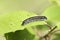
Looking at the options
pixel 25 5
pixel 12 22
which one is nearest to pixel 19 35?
pixel 12 22

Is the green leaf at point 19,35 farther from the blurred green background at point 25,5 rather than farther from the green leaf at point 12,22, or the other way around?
the blurred green background at point 25,5

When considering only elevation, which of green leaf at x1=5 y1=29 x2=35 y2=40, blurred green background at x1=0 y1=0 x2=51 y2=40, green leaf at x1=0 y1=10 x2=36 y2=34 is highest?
blurred green background at x1=0 y1=0 x2=51 y2=40

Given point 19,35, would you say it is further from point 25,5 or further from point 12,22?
point 25,5

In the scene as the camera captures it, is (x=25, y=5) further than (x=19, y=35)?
Yes

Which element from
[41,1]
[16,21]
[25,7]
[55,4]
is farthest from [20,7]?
[16,21]

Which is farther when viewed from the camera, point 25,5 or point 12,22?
Answer: point 25,5

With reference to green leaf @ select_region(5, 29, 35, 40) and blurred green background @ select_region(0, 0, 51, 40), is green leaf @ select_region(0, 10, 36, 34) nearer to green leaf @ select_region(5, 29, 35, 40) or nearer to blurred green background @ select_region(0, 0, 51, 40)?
green leaf @ select_region(5, 29, 35, 40)

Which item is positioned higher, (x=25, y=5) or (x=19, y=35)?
(x=25, y=5)

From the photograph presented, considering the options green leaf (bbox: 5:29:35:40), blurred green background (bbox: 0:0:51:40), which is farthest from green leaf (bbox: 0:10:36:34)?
blurred green background (bbox: 0:0:51:40)

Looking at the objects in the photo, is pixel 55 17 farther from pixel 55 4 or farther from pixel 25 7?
pixel 25 7
